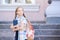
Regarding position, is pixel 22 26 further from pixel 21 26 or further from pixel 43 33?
pixel 43 33

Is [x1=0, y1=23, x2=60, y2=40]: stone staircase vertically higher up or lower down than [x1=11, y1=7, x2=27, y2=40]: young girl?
lower down

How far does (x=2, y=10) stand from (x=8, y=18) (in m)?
0.41

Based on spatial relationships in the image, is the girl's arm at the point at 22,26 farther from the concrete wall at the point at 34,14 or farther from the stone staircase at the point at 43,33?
the concrete wall at the point at 34,14

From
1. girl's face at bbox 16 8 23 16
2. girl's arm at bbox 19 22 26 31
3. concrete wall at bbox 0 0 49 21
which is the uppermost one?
girl's face at bbox 16 8 23 16

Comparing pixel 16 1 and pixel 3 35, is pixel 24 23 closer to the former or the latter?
pixel 3 35

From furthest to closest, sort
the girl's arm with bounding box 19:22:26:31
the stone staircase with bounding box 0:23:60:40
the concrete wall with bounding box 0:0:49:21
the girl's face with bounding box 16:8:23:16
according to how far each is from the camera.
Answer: the concrete wall with bounding box 0:0:49:21 < the stone staircase with bounding box 0:23:60:40 < the girl's face with bounding box 16:8:23:16 < the girl's arm with bounding box 19:22:26:31

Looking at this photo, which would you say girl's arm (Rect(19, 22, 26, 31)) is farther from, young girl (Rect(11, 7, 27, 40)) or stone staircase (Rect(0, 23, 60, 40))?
stone staircase (Rect(0, 23, 60, 40))

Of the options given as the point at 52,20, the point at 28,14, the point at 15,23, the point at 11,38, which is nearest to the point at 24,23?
the point at 15,23

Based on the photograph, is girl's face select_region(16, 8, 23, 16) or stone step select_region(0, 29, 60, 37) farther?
stone step select_region(0, 29, 60, 37)

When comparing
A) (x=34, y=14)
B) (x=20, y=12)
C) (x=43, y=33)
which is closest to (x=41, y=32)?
(x=43, y=33)

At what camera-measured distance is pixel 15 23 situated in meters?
4.33

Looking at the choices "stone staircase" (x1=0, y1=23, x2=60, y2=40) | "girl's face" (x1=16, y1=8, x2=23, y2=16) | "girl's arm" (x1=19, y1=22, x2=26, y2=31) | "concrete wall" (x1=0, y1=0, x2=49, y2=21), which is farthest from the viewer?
"concrete wall" (x1=0, y1=0, x2=49, y2=21)

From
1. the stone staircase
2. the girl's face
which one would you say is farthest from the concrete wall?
the girl's face

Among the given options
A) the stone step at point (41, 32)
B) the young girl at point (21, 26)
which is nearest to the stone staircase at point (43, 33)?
the stone step at point (41, 32)
